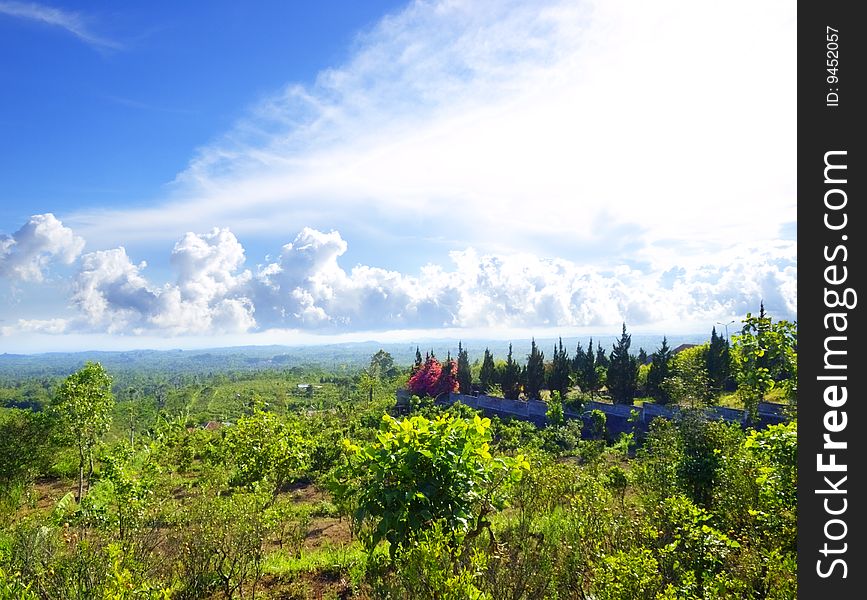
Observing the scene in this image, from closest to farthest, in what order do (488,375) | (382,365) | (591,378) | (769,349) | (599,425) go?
1. (769,349)
2. (599,425)
3. (591,378)
4. (488,375)
5. (382,365)

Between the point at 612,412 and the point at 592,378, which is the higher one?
the point at 592,378

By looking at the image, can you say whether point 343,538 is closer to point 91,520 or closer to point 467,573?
point 91,520

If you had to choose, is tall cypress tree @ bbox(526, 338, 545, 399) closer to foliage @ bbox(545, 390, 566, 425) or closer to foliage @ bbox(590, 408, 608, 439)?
foliage @ bbox(545, 390, 566, 425)

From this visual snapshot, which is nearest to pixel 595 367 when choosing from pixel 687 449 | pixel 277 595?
pixel 687 449

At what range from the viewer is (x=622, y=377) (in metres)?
39.8

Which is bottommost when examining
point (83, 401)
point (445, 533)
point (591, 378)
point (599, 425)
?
point (599, 425)

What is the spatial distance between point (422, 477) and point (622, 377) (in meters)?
39.1

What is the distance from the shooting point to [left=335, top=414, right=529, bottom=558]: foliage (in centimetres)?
443

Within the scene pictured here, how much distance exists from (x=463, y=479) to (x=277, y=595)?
473 cm

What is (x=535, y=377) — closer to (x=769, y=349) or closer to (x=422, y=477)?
(x=769, y=349)

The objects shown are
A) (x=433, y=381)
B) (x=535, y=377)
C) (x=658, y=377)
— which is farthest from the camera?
(x=535, y=377)

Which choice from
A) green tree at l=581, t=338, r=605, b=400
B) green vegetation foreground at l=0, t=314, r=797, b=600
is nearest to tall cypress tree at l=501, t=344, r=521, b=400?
green tree at l=581, t=338, r=605, b=400

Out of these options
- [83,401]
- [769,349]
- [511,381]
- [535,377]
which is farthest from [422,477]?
[511,381]

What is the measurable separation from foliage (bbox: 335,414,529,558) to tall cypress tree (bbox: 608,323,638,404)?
3837 centimetres
